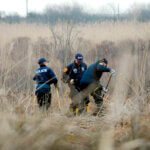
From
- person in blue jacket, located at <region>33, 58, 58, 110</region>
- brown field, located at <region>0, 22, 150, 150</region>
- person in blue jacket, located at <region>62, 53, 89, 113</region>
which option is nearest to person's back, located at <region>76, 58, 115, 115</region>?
person in blue jacket, located at <region>62, 53, 89, 113</region>

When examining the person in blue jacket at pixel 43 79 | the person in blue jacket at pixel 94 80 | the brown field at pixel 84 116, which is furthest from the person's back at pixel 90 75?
the person in blue jacket at pixel 43 79

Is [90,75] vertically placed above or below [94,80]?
above

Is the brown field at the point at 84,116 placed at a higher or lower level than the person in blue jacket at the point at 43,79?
higher

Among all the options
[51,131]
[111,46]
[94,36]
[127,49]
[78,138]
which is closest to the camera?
[51,131]

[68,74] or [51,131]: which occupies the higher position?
[51,131]

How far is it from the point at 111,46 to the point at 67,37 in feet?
4.61

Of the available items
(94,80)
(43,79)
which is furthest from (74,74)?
(43,79)

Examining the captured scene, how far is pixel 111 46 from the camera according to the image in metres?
11.1

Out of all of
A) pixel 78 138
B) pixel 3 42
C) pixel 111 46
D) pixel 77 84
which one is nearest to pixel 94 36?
pixel 111 46

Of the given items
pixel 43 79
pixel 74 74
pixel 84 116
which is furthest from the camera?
pixel 74 74

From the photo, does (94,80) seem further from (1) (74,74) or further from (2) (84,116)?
(2) (84,116)

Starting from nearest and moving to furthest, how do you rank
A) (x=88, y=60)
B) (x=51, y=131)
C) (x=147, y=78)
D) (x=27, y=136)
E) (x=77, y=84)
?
(x=27, y=136) < (x=51, y=131) < (x=147, y=78) < (x=77, y=84) < (x=88, y=60)

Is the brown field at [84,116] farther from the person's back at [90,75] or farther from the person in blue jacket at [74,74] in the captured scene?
the person's back at [90,75]

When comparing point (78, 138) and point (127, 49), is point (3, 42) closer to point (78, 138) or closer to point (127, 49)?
point (127, 49)
